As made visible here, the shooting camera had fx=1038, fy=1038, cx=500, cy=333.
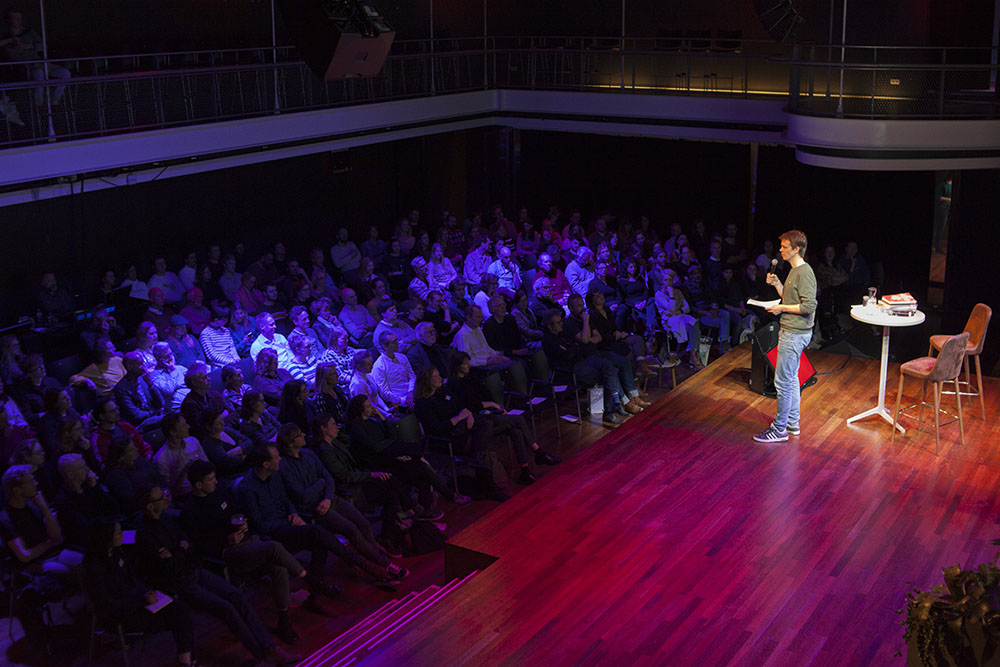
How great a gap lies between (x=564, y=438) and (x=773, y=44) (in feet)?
23.6

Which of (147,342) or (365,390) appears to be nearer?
(365,390)

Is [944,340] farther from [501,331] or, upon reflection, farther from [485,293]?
[485,293]

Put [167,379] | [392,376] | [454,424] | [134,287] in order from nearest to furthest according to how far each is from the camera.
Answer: [454,424]
[167,379]
[392,376]
[134,287]

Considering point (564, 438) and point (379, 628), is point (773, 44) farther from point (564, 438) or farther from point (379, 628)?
point (379, 628)

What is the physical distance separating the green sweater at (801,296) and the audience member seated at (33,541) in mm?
4577

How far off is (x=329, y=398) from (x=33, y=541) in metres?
2.16

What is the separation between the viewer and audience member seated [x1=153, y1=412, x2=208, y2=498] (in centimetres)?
637

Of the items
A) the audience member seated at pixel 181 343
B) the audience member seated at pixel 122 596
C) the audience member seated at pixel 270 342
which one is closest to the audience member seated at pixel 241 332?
the audience member seated at pixel 270 342

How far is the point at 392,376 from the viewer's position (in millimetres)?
7746

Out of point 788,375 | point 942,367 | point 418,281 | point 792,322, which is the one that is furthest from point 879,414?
point 418,281

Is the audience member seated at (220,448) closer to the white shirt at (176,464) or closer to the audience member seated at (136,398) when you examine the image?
the white shirt at (176,464)

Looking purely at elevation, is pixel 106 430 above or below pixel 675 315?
above

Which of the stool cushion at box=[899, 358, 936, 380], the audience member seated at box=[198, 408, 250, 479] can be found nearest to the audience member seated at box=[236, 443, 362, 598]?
the audience member seated at box=[198, 408, 250, 479]

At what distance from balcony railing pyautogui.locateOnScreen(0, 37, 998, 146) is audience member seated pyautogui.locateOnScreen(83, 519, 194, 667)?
4.31 metres
